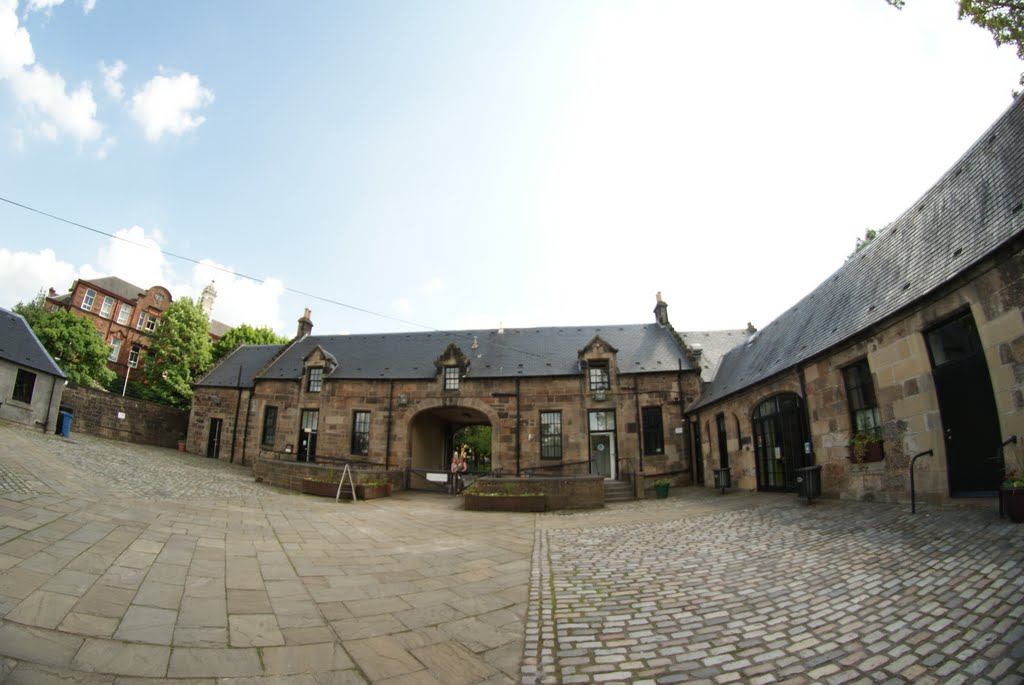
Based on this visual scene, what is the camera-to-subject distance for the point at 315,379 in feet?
76.1

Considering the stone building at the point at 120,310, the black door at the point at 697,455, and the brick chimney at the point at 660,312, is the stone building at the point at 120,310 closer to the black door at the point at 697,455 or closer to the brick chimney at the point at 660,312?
the brick chimney at the point at 660,312

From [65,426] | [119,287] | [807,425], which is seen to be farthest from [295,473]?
[119,287]

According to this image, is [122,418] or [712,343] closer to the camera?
[122,418]

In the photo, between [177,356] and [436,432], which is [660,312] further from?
[177,356]

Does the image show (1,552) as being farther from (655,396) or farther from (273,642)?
(655,396)

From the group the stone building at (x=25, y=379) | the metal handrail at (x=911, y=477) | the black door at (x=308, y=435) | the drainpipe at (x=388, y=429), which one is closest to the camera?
the metal handrail at (x=911, y=477)

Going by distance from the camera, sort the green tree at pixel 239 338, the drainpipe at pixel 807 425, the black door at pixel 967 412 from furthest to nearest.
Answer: the green tree at pixel 239 338, the drainpipe at pixel 807 425, the black door at pixel 967 412

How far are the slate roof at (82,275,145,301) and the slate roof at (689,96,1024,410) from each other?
5037 centimetres

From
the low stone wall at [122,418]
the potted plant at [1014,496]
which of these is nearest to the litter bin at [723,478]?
the potted plant at [1014,496]

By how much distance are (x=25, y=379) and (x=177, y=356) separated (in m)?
13.1

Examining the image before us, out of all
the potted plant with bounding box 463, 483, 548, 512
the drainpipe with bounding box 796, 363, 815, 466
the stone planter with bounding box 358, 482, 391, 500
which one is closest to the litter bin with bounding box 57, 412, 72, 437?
the stone planter with bounding box 358, 482, 391, 500

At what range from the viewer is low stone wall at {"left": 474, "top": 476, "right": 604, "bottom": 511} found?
13.1m

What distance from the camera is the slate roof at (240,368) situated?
81.8 feet

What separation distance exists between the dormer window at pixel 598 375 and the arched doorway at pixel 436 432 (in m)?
5.76
